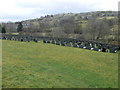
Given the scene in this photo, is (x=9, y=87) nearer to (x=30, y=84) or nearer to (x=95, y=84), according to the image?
(x=30, y=84)

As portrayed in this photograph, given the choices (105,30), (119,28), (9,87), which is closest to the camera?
(9,87)

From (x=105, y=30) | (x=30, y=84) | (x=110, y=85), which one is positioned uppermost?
(x=105, y=30)

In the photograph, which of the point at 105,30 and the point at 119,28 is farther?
the point at 105,30

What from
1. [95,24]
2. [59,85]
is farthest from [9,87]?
[95,24]

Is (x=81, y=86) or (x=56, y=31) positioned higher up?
(x=56, y=31)

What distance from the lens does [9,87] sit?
597 cm

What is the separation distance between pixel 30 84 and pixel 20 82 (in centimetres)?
55

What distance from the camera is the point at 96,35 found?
47.4 m

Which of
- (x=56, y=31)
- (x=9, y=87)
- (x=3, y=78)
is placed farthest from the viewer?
(x=56, y=31)

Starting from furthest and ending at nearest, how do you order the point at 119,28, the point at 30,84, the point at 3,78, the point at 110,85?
the point at 119,28 → the point at 110,85 → the point at 3,78 → the point at 30,84

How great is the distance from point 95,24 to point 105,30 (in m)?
4.65

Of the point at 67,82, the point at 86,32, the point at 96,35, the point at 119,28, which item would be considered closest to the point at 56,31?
the point at 86,32

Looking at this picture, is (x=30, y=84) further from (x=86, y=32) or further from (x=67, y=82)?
(x=86, y=32)

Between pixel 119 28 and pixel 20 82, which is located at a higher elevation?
pixel 119 28
